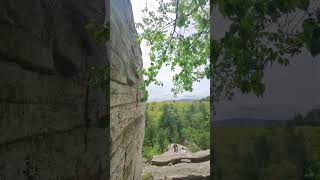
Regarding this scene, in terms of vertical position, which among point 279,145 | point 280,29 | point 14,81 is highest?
point 280,29

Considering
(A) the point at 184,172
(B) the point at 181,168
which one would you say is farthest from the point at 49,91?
(B) the point at 181,168

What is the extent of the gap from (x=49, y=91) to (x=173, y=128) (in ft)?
57.8

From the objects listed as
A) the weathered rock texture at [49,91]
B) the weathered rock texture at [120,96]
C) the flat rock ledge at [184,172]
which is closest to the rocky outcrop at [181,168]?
the flat rock ledge at [184,172]

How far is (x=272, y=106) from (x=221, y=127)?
24cm

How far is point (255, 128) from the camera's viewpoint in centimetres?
163

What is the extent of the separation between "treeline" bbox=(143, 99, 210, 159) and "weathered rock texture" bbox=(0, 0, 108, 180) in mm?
12200

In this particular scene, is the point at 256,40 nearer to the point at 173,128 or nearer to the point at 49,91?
the point at 49,91

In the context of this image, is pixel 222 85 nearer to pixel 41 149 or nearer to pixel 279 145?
pixel 279 145

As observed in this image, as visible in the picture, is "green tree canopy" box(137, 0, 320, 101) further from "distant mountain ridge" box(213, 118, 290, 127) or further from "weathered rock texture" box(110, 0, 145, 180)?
"weathered rock texture" box(110, 0, 145, 180)

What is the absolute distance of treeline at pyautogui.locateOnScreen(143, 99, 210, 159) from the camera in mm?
16188

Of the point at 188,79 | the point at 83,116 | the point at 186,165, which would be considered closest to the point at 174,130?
the point at 186,165

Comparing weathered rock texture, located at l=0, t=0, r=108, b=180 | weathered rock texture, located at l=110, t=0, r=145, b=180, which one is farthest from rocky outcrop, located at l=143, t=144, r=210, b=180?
weathered rock texture, located at l=0, t=0, r=108, b=180

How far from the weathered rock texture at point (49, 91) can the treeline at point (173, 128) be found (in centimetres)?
1220

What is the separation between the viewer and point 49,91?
1271 mm
